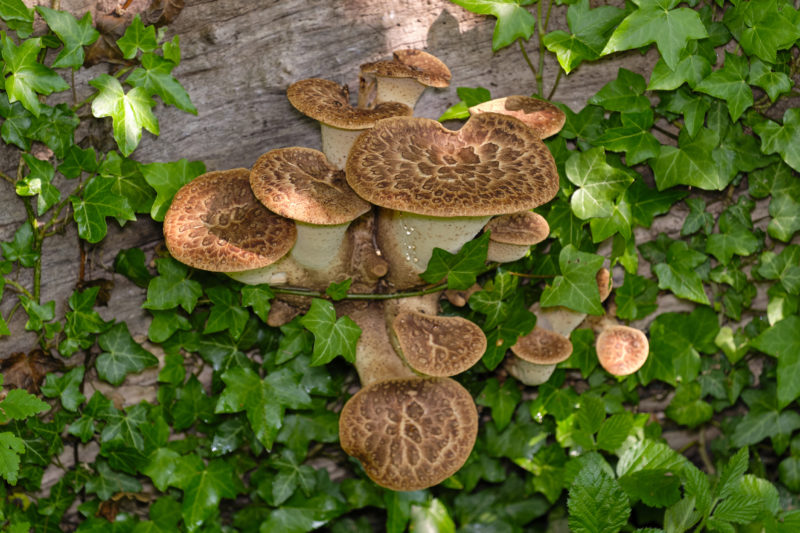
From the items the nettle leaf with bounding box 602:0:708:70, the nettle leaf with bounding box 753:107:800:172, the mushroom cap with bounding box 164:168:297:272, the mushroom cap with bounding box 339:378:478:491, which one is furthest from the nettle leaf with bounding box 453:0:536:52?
the mushroom cap with bounding box 339:378:478:491

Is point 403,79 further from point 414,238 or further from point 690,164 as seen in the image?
point 690,164

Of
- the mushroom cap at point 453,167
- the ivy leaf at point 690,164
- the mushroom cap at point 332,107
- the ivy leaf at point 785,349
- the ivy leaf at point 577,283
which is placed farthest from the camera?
the ivy leaf at point 785,349

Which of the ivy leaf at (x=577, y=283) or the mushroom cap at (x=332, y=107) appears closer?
the mushroom cap at (x=332, y=107)

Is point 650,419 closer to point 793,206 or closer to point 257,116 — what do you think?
point 793,206

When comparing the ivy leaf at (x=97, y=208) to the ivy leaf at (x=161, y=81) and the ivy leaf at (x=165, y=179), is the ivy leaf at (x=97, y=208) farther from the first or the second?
the ivy leaf at (x=161, y=81)

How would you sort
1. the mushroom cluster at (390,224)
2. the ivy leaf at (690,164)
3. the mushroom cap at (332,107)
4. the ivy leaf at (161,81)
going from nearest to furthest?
the mushroom cluster at (390,224)
the mushroom cap at (332,107)
the ivy leaf at (161,81)
the ivy leaf at (690,164)

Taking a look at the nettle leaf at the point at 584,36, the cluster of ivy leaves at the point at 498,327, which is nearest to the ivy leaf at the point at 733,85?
the cluster of ivy leaves at the point at 498,327

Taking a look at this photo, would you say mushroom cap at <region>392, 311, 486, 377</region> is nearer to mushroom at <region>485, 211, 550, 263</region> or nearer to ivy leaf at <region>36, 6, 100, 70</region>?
mushroom at <region>485, 211, 550, 263</region>
